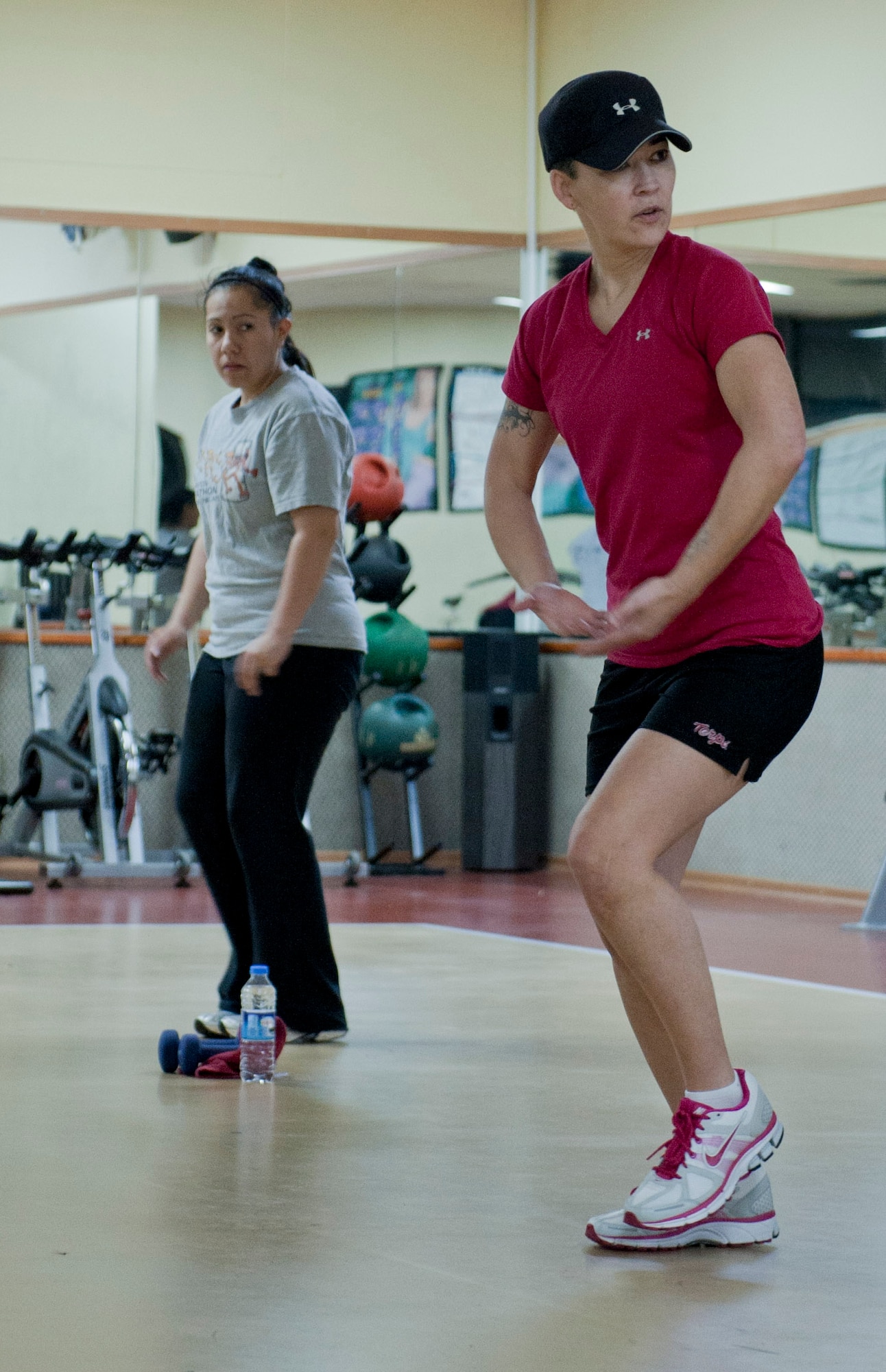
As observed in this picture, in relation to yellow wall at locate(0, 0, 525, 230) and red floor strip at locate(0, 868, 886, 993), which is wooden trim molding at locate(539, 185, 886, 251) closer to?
yellow wall at locate(0, 0, 525, 230)

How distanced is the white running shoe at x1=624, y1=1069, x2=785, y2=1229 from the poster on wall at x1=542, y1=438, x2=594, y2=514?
21.8 feet

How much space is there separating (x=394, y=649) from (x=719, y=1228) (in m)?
5.65

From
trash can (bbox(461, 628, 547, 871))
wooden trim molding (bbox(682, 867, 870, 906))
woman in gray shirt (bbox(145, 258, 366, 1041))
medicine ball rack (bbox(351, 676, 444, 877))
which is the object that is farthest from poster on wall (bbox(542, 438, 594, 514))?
woman in gray shirt (bbox(145, 258, 366, 1041))

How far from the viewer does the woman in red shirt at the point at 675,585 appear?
227cm

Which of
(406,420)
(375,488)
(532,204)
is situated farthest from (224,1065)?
(532,204)

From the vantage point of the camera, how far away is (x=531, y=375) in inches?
103

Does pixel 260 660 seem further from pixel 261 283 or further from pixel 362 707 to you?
pixel 362 707

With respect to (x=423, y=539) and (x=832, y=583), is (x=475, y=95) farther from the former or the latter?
(x=832, y=583)

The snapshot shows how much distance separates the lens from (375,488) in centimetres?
773

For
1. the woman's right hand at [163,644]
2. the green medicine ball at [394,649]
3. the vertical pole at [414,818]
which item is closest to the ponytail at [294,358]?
the woman's right hand at [163,644]

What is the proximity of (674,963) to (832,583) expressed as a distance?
550cm

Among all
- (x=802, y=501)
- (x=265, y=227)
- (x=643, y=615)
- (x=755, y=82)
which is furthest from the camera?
(x=265, y=227)

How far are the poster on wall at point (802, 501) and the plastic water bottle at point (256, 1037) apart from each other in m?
4.82

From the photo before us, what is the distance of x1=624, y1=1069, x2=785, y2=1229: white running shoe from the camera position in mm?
2330
